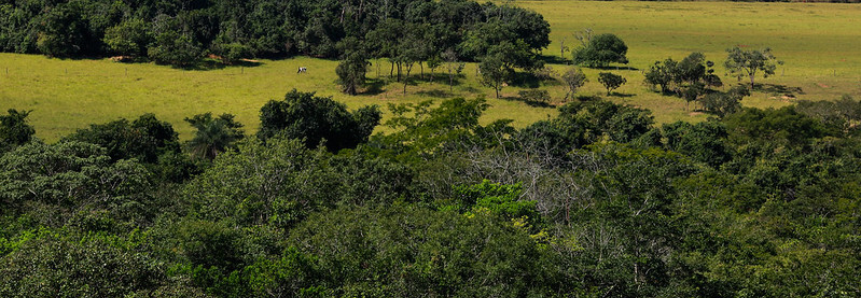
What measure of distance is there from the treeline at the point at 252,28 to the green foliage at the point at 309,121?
2782cm

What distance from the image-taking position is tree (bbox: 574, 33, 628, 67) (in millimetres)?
84312

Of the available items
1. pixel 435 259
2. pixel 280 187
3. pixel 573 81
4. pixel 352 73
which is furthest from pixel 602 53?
pixel 435 259

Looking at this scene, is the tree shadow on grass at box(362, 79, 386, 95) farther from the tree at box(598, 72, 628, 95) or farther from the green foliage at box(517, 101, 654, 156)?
the tree at box(598, 72, 628, 95)

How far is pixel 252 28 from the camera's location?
8994 centimetres

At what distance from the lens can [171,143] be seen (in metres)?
44.6

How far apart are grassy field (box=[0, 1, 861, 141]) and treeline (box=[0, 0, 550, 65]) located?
10.1 ft

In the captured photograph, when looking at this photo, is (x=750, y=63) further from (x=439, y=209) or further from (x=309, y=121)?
(x=439, y=209)

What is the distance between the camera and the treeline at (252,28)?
78.1 meters

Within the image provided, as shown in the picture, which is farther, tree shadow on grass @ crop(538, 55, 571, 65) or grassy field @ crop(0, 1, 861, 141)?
tree shadow on grass @ crop(538, 55, 571, 65)

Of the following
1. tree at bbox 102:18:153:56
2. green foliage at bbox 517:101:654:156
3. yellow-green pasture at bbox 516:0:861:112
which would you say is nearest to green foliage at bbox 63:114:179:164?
green foliage at bbox 517:101:654:156

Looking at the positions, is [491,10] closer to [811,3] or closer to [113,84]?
[113,84]

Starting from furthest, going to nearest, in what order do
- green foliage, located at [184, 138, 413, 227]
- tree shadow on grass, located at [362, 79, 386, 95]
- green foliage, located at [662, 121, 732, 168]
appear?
tree shadow on grass, located at [362, 79, 386, 95], green foliage, located at [662, 121, 732, 168], green foliage, located at [184, 138, 413, 227]

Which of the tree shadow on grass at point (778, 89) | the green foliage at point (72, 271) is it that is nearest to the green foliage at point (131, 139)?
the green foliage at point (72, 271)

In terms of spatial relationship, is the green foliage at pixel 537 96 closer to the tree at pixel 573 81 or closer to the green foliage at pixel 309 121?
the tree at pixel 573 81
